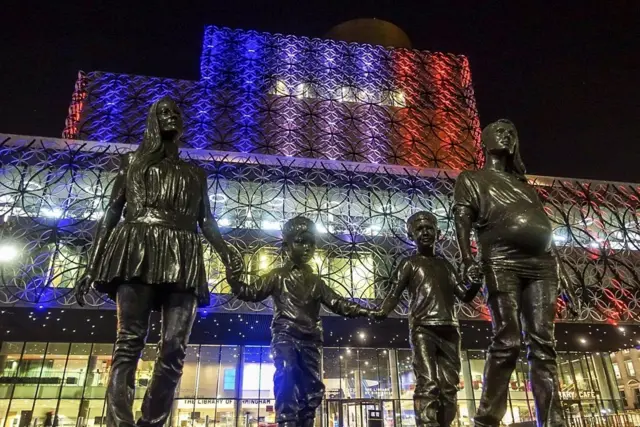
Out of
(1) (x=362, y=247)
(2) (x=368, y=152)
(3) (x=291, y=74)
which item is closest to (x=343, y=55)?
(3) (x=291, y=74)

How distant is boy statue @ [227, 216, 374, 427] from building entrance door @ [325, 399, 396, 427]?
1338 cm

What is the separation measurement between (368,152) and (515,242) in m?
13.6

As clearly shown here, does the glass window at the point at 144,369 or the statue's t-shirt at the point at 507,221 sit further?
the glass window at the point at 144,369

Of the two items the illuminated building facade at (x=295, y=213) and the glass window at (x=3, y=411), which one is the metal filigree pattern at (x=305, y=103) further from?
the glass window at (x=3, y=411)

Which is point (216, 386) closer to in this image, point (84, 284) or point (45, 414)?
point (45, 414)

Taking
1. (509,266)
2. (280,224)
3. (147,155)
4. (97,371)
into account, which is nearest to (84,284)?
(147,155)

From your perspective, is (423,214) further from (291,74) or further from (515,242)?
(291,74)

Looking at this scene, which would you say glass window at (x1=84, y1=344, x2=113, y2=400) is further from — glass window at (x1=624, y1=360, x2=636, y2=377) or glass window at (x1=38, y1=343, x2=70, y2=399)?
glass window at (x1=624, y1=360, x2=636, y2=377)

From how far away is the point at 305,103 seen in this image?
17750mm

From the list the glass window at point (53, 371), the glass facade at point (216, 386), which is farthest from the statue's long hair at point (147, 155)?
the glass window at point (53, 371)

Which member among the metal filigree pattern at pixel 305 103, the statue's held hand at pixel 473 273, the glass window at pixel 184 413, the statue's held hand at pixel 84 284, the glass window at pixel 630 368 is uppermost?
the metal filigree pattern at pixel 305 103

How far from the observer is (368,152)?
1658cm

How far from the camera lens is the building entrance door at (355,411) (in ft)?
53.1

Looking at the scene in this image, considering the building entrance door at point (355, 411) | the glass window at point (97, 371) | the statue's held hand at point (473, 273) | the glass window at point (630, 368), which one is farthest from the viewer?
the glass window at point (630, 368)
